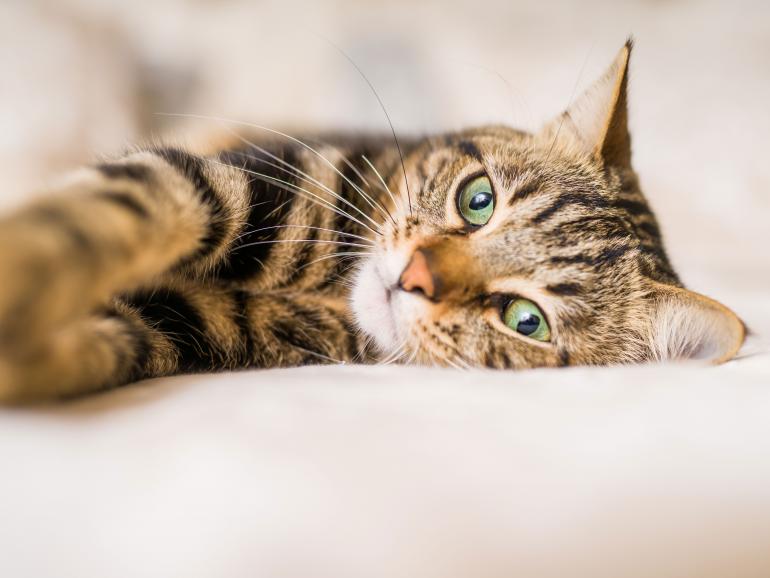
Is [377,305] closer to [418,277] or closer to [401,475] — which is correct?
[418,277]

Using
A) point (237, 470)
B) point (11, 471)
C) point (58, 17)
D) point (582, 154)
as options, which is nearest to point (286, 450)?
point (237, 470)

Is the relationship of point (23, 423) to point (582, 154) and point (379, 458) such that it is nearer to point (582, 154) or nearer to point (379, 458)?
point (379, 458)

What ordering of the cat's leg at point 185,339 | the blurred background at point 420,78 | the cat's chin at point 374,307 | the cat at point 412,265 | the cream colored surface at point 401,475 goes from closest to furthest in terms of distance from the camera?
the cream colored surface at point 401,475, the cat's leg at point 185,339, the cat at point 412,265, the cat's chin at point 374,307, the blurred background at point 420,78

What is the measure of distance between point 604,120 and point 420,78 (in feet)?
2.82

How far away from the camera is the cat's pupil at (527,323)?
2.74 ft

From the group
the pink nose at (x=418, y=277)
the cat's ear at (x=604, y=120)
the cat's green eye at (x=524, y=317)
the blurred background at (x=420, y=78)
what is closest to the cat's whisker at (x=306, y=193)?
the pink nose at (x=418, y=277)

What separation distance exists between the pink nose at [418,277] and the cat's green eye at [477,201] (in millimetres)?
136

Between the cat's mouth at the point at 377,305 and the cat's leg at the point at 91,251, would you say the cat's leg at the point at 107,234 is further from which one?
the cat's mouth at the point at 377,305

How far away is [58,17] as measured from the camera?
4.73ft

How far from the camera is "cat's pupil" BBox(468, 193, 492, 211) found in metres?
0.90

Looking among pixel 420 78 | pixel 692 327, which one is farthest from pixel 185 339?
pixel 420 78

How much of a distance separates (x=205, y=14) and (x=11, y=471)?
1.55m

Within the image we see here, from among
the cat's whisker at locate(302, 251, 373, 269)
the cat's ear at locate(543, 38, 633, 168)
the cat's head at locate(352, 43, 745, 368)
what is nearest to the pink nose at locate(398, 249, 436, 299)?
the cat's head at locate(352, 43, 745, 368)

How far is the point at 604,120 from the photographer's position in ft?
3.14
